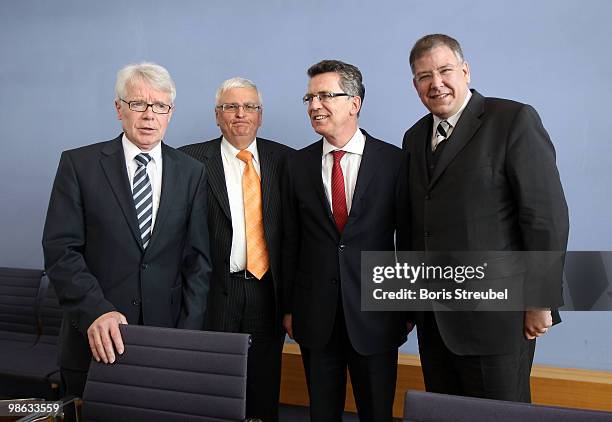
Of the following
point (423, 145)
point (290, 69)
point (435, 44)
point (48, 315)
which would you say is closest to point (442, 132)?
point (423, 145)

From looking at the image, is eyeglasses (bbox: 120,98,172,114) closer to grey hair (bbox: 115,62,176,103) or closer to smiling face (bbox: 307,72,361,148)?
grey hair (bbox: 115,62,176,103)

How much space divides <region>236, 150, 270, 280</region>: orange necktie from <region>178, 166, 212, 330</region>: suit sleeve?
0.97ft

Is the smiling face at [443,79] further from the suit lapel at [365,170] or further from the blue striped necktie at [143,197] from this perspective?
the blue striped necktie at [143,197]

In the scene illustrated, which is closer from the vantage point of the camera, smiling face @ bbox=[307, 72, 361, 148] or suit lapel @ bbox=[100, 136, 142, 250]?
suit lapel @ bbox=[100, 136, 142, 250]

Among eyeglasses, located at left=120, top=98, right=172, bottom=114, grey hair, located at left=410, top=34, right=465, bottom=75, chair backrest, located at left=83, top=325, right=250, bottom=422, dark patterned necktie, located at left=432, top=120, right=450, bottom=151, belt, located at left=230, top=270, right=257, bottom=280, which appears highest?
grey hair, located at left=410, top=34, right=465, bottom=75

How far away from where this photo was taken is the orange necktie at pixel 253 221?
8.33 feet

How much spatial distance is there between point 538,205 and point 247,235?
1.27 m

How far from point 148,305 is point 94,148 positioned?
0.66 meters

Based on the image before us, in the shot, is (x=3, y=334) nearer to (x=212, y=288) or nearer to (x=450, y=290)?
(x=212, y=288)

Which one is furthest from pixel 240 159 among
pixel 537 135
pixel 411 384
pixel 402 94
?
pixel 411 384

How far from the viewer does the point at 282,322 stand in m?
2.62

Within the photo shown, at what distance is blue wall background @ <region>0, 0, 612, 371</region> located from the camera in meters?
2.92

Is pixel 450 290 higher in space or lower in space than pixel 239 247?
lower

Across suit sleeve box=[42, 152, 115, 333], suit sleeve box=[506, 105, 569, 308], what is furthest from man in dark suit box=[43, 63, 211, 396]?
suit sleeve box=[506, 105, 569, 308]
